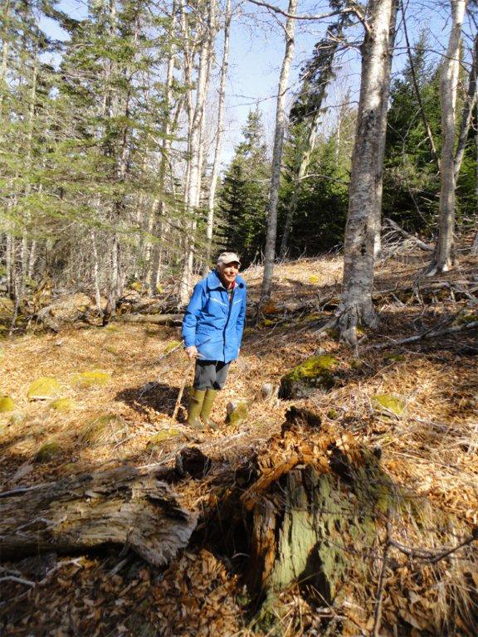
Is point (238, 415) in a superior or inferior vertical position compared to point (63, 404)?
superior

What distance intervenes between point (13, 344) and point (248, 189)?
18.1 meters

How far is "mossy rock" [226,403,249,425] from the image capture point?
4.22m

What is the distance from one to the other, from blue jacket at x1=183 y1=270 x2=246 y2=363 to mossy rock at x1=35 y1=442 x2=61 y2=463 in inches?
79.5

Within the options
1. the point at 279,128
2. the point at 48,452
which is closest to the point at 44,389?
the point at 48,452

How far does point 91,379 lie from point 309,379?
13.7 feet

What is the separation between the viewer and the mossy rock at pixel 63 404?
17.2ft

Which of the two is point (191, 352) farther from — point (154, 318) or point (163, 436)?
point (154, 318)

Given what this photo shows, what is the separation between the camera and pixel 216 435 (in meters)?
3.87

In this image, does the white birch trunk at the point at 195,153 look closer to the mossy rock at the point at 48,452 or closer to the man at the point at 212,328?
the man at the point at 212,328

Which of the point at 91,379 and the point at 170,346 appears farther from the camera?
the point at 170,346

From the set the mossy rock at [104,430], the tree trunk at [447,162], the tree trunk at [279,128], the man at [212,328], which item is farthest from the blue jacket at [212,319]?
the tree trunk at [447,162]

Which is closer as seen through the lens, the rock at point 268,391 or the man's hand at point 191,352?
the man's hand at point 191,352

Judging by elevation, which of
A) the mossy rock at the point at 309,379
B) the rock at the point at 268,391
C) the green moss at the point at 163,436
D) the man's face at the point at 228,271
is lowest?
the green moss at the point at 163,436

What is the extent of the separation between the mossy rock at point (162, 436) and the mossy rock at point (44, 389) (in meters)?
2.75
